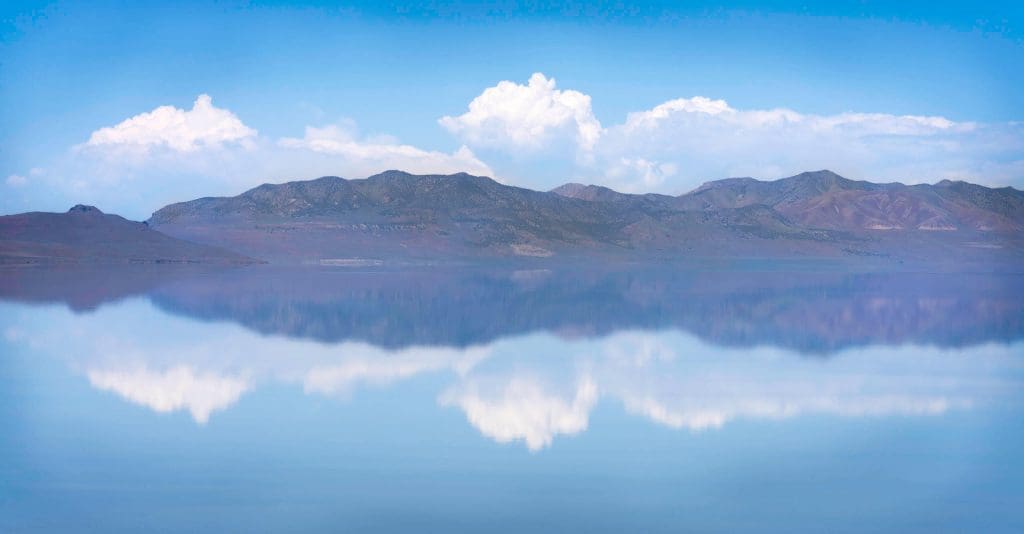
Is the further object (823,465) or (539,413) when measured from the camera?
(539,413)

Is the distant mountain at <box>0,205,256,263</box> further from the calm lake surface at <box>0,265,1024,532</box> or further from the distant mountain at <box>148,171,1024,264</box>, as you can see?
the calm lake surface at <box>0,265,1024,532</box>

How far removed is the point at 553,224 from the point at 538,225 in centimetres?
262

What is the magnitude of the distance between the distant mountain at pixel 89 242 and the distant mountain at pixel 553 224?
11.7 metres

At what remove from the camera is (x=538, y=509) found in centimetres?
669

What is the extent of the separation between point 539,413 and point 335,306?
15.4m

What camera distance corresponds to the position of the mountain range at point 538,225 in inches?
3588

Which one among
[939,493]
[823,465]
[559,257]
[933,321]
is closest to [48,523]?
[823,465]

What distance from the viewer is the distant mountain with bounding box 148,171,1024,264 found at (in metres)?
95.9

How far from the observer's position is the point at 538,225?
379ft

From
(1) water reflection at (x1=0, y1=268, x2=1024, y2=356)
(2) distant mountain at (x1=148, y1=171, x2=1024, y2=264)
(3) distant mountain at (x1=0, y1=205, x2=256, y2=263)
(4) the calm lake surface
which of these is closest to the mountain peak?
(3) distant mountain at (x1=0, y1=205, x2=256, y2=263)

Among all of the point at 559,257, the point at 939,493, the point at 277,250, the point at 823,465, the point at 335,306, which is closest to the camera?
the point at 939,493

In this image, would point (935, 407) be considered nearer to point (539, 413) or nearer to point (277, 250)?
point (539, 413)

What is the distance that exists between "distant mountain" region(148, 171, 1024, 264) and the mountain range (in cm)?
23

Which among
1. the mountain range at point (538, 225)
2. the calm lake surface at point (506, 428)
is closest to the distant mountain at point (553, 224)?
the mountain range at point (538, 225)
